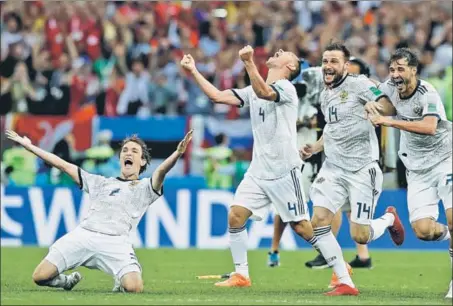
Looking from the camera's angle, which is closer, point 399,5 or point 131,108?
point 131,108

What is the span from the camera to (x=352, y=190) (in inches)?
505

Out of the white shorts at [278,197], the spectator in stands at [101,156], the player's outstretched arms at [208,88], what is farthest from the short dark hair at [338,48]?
the spectator in stands at [101,156]

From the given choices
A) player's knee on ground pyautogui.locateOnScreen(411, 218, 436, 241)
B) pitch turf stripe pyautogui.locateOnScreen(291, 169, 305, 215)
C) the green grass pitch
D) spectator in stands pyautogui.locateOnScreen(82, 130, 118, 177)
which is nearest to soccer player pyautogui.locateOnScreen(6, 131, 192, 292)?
the green grass pitch

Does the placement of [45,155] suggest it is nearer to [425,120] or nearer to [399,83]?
[399,83]

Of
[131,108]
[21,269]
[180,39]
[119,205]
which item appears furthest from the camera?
[180,39]

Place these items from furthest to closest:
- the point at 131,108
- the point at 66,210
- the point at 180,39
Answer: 1. the point at 180,39
2. the point at 131,108
3. the point at 66,210

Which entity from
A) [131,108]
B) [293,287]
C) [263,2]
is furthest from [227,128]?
[293,287]

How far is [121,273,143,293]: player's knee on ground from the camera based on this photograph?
39.0 ft

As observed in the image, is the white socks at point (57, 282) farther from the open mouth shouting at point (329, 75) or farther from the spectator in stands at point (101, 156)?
the spectator in stands at point (101, 156)

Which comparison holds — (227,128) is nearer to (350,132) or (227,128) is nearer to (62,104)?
(62,104)

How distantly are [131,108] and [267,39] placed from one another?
316 cm

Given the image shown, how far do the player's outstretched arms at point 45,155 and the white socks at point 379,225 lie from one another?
307 cm

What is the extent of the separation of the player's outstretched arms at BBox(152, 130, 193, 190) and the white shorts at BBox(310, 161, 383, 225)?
1.71 metres

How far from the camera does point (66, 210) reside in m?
20.3
